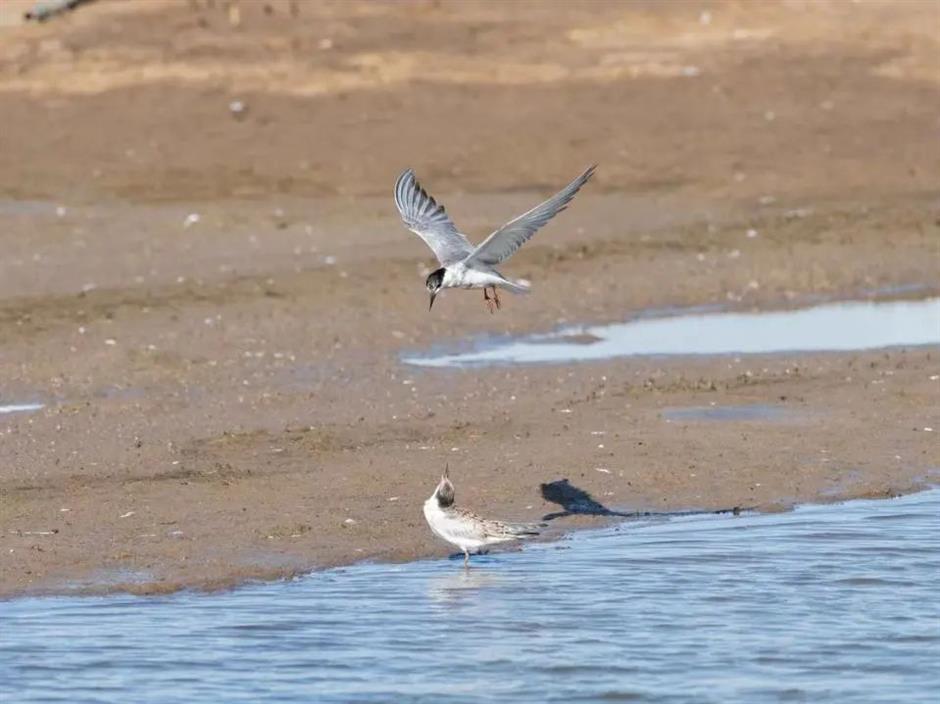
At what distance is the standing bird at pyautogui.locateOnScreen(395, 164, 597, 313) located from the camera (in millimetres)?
9359

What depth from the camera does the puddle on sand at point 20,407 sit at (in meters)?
11.1

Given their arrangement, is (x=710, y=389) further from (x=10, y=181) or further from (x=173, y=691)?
(x=10, y=181)

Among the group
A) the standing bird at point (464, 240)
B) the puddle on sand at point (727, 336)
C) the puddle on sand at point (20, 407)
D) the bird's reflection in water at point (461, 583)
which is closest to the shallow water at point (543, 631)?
the bird's reflection in water at point (461, 583)

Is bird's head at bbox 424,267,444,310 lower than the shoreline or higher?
higher

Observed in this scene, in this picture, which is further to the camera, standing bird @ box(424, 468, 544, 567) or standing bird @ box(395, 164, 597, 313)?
standing bird @ box(395, 164, 597, 313)

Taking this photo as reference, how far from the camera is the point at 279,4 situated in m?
21.8

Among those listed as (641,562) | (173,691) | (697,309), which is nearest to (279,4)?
(697,309)

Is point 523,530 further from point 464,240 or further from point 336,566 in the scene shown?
point 464,240

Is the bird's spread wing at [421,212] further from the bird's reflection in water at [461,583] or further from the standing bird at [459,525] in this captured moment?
Result: the bird's reflection in water at [461,583]

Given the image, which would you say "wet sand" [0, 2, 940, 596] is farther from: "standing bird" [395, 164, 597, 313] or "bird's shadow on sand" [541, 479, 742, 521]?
"standing bird" [395, 164, 597, 313]

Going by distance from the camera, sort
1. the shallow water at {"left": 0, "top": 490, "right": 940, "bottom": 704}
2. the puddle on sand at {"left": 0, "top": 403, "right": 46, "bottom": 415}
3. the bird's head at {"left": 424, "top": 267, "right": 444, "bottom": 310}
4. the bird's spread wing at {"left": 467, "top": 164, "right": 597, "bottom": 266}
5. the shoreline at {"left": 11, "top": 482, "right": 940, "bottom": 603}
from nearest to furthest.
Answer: the shallow water at {"left": 0, "top": 490, "right": 940, "bottom": 704}
the shoreline at {"left": 11, "top": 482, "right": 940, "bottom": 603}
the bird's spread wing at {"left": 467, "top": 164, "right": 597, "bottom": 266}
the bird's head at {"left": 424, "top": 267, "right": 444, "bottom": 310}
the puddle on sand at {"left": 0, "top": 403, "right": 46, "bottom": 415}

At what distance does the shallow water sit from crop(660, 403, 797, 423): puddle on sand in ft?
6.39

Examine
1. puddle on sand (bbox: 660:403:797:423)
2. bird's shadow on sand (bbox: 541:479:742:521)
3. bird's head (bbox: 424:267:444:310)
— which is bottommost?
bird's shadow on sand (bbox: 541:479:742:521)

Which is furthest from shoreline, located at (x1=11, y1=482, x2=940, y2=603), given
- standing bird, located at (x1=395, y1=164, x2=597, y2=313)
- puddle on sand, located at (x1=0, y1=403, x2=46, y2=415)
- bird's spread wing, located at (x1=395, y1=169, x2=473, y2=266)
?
puddle on sand, located at (x1=0, y1=403, x2=46, y2=415)
